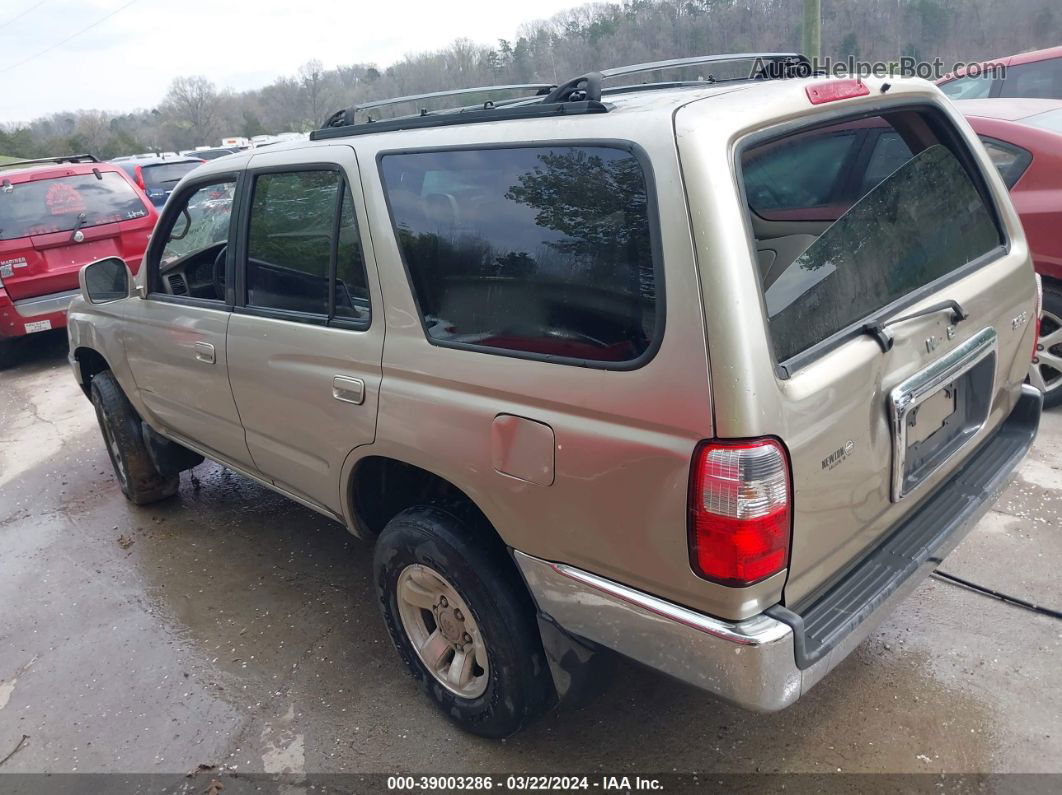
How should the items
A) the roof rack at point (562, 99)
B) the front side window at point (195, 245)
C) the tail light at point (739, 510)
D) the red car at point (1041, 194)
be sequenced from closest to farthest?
the tail light at point (739, 510)
the roof rack at point (562, 99)
the front side window at point (195, 245)
the red car at point (1041, 194)

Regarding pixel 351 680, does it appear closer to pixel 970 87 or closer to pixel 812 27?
pixel 970 87

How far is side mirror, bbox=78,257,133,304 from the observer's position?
154 inches

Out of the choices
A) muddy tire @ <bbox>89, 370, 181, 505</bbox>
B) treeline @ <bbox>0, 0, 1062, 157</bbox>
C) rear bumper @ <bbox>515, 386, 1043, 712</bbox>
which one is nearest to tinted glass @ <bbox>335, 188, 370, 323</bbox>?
rear bumper @ <bbox>515, 386, 1043, 712</bbox>

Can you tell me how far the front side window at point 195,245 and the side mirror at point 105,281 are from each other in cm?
29

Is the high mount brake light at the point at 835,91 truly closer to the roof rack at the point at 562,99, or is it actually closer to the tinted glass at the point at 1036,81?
the roof rack at the point at 562,99

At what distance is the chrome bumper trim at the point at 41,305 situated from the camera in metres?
7.12

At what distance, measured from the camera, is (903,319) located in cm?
207

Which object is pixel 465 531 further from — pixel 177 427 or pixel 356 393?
pixel 177 427

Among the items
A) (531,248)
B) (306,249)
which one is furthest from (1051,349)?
(306,249)

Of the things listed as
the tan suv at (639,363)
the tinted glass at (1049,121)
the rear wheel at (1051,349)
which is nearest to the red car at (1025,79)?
the tinted glass at (1049,121)

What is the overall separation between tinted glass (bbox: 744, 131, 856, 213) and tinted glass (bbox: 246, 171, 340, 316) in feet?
4.47

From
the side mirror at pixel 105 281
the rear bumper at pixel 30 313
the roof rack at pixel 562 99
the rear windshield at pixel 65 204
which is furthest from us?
the rear windshield at pixel 65 204

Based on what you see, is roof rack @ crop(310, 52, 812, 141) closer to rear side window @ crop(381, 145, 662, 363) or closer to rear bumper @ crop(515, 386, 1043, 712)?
rear side window @ crop(381, 145, 662, 363)

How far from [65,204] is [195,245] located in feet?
15.6
